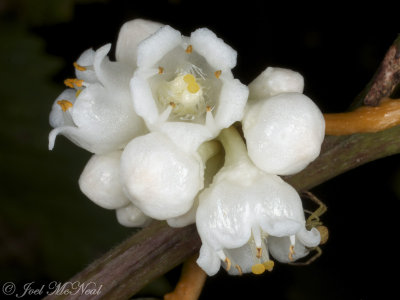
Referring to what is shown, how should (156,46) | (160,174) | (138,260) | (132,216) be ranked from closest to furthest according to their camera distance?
(160,174) → (156,46) → (138,260) → (132,216)

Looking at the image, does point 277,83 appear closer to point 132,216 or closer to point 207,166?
point 207,166

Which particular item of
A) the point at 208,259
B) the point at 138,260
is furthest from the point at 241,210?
the point at 138,260

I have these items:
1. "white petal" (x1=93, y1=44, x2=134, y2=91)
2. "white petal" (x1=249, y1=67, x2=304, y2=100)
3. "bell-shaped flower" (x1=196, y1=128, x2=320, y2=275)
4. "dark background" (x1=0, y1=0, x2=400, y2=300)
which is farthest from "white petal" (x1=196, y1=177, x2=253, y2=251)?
"dark background" (x1=0, y1=0, x2=400, y2=300)

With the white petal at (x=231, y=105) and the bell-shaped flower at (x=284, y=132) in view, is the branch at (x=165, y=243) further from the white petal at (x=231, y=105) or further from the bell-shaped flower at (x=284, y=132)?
the white petal at (x=231, y=105)

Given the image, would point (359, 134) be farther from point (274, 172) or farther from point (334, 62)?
point (334, 62)

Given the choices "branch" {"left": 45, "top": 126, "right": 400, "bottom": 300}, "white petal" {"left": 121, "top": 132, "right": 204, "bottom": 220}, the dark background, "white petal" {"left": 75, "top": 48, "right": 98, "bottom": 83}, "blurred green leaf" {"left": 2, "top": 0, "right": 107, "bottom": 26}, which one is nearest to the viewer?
"white petal" {"left": 121, "top": 132, "right": 204, "bottom": 220}

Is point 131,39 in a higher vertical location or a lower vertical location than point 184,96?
higher

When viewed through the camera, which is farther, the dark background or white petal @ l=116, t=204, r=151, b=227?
the dark background

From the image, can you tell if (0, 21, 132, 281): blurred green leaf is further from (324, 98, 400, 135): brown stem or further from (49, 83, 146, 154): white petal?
(324, 98, 400, 135): brown stem
